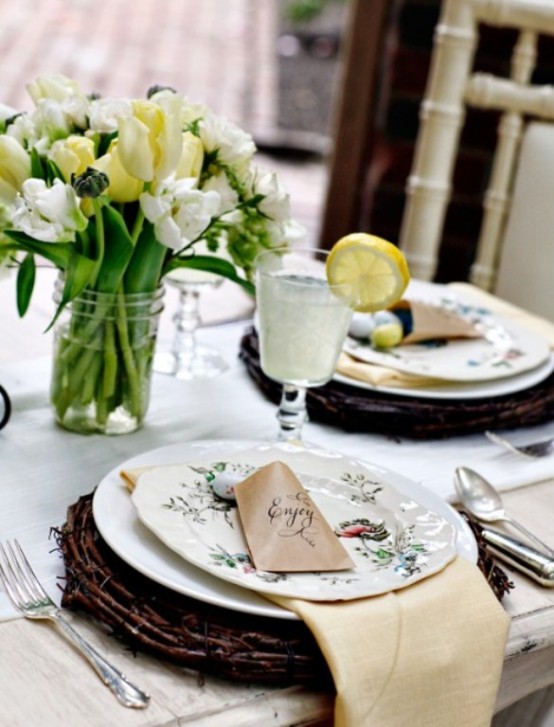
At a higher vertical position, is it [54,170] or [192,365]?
[54,170]

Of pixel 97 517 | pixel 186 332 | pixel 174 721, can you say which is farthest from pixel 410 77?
pixel 174 721

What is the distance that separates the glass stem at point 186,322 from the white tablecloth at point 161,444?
6cm

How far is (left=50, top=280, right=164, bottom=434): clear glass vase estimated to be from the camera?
1064mm

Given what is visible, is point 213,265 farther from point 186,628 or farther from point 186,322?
point 186,628

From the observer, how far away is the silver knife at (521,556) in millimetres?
919

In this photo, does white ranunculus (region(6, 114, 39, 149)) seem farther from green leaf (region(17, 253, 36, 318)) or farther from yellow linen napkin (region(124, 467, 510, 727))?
yellow linen napkin (region(124, 467, 510, 727))

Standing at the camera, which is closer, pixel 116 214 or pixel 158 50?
pixel 116 214

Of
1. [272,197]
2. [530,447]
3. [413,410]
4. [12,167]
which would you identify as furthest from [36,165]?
[530,447]

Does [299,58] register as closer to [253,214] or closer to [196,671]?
[253,214]

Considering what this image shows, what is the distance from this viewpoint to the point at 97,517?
86 centimetres

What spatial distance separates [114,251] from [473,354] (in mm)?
497

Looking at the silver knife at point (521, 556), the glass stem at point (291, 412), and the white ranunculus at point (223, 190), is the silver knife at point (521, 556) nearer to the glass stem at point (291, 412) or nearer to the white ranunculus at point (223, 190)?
the glass stem at point (291, 412)

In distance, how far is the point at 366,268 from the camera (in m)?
1.07

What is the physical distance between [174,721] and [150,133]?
489 millimetres
